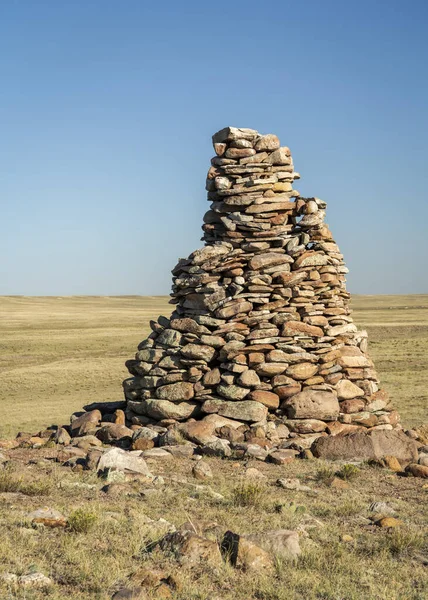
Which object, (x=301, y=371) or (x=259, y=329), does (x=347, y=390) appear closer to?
(x=301, y=371)

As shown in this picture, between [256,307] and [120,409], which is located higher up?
[256,307]

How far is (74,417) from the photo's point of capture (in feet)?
54.2

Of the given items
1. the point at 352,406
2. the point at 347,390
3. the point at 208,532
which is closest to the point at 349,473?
the point at 208,532

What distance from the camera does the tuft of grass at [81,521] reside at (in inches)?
284

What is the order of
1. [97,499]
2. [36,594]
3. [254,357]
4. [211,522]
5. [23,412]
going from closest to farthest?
[36,594] → [211,522] → [97,499] → [254,357] → [23,412]

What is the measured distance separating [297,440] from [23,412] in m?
16.3

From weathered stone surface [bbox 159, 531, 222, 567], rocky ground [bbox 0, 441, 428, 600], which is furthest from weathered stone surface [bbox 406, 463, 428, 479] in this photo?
weathered stone surface [bbox 159, 531, 222, 567]

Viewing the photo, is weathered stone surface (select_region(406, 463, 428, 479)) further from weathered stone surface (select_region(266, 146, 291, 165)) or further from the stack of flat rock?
weathered stone surface (select_region(266, 146, 291, 165))

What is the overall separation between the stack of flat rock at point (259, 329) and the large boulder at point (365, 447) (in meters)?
1.51

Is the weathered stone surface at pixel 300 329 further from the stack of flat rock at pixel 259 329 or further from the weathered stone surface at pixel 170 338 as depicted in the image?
the weathered stone surface at pixel 170 338

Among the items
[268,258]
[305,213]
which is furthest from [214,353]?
[305,213]

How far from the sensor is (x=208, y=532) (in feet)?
24.7

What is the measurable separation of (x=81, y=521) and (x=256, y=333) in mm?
8133

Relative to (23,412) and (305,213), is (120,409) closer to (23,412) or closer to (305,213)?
(305,213)
